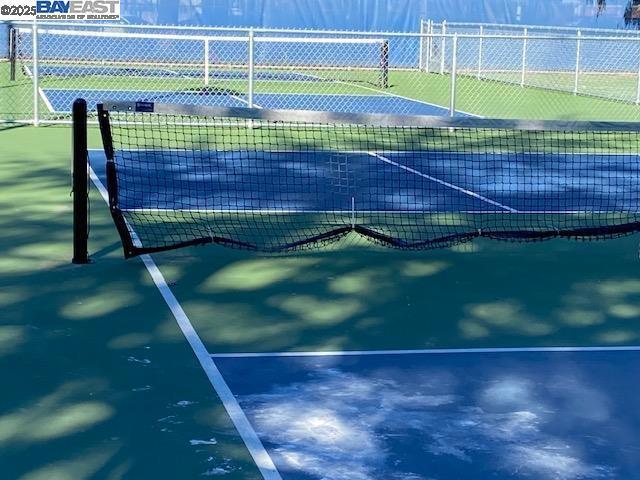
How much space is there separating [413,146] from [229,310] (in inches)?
381

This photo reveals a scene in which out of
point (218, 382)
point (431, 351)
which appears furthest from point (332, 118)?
point (218, 382)

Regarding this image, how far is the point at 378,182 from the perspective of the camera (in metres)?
13.9

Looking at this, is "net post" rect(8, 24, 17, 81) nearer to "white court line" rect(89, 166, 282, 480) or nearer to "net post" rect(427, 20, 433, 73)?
"net post" rect(427, 20, 433, 73)

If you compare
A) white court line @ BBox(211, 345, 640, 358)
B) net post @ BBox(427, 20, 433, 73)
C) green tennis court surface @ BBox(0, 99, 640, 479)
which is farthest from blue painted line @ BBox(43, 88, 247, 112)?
white court line @ BBox(211, 345, 640, 358)

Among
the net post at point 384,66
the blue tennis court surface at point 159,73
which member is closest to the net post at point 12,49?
the blue tennis court surface at point 159,73

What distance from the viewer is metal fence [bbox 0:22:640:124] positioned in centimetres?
2442

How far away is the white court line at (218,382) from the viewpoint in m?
Result: 5.46

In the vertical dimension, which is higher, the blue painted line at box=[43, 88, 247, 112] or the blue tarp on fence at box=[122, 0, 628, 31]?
the blue tarp on fence at box=[122, 0, 628, 31]

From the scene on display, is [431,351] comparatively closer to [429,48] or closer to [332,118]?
[332,118]

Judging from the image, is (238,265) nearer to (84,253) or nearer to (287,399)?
(84,253)

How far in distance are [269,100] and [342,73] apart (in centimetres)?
874

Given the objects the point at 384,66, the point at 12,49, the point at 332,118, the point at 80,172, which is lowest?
the point at 80,172

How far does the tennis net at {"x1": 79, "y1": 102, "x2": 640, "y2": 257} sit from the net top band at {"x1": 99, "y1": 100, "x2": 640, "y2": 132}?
0.01 m

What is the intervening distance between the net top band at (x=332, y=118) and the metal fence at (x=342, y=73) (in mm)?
13404
